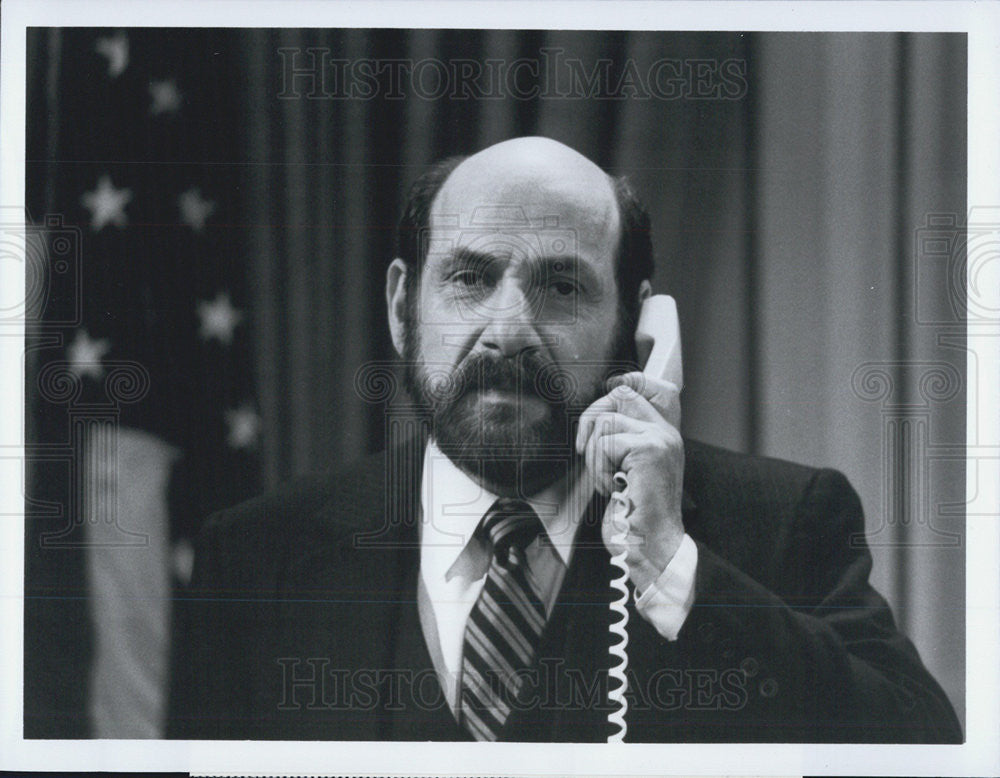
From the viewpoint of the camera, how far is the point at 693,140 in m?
2.94

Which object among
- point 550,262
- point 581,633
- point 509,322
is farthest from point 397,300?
point 581,633

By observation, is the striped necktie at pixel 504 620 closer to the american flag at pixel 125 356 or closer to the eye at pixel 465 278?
the eye at pixel 465 278

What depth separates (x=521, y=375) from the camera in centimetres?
288

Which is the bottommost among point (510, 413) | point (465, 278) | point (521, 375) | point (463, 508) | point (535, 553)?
point (535, 553)

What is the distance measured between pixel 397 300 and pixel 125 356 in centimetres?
76

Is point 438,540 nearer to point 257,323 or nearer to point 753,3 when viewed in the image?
point 257,323

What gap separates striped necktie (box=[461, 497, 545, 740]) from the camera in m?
2.88

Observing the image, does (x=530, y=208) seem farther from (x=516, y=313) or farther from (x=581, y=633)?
(x=581, y=633)

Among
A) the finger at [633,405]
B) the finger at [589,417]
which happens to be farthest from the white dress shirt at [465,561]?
the finger at [633,405]

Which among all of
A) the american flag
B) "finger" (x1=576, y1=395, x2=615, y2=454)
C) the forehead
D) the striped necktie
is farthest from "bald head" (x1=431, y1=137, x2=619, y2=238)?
the striped necktie

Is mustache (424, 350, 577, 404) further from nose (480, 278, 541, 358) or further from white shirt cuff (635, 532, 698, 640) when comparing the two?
white shirt cuff (635, 532, 698, 640)

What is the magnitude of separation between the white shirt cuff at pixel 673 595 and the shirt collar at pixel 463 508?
242 mm

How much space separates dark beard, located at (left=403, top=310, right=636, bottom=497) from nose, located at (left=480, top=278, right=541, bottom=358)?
1.2 inches
